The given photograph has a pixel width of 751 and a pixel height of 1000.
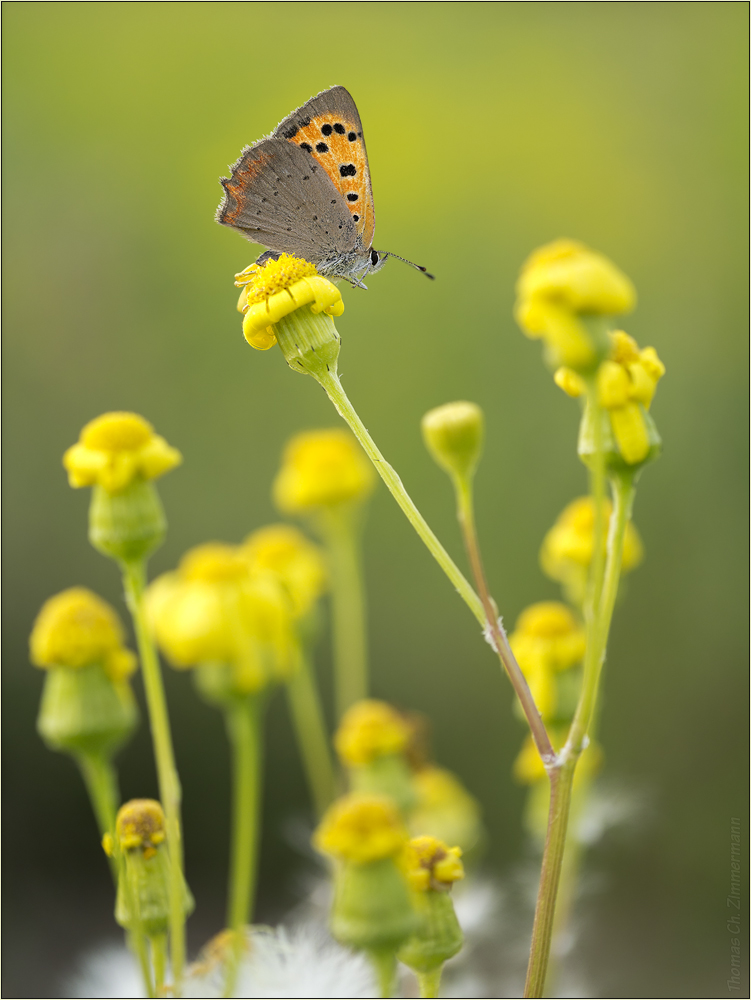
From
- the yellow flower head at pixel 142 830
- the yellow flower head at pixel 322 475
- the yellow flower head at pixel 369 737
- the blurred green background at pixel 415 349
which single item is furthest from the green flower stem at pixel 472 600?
the blurred green background at pixel 415 349

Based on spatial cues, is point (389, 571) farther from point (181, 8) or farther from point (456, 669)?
point (181, 8)

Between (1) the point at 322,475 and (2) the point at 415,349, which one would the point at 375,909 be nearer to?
(1) the point at 322,475

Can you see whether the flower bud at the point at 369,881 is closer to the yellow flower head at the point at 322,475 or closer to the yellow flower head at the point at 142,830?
the yellow flower head at the point at 142,830

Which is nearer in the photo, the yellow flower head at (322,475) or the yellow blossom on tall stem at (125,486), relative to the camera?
the yellow blossom on tall stem at (125,486)

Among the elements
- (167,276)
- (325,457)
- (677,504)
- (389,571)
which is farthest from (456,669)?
(167,276)

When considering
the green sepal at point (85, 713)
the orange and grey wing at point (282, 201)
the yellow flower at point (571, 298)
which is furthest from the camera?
the orange and grey wing at point (282, 201)

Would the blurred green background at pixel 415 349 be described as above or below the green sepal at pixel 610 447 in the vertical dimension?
above
